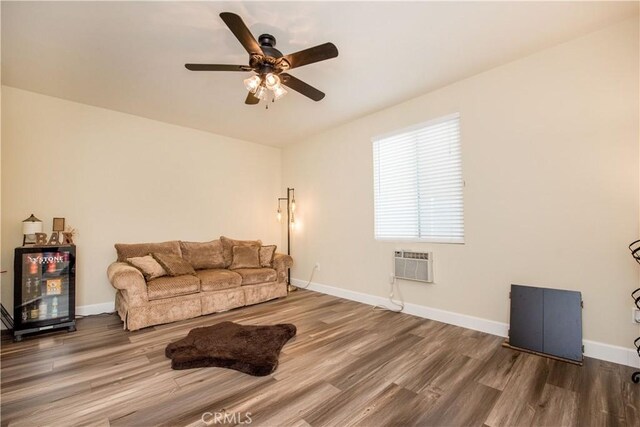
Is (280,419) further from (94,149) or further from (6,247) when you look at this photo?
(94,149)

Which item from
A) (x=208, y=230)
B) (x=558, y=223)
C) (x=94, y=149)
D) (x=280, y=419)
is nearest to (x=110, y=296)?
(x=208, y=230)

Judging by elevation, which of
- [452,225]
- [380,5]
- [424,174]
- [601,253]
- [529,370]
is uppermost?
[380,5]

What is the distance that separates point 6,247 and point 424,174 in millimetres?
5091

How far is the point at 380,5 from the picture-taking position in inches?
81.1

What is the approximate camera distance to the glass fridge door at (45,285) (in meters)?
2.97

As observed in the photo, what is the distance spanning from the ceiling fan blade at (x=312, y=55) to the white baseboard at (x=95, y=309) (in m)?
3.98

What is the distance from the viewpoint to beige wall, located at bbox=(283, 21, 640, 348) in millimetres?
2283

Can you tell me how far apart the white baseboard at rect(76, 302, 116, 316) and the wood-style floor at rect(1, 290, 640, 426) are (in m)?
0.68

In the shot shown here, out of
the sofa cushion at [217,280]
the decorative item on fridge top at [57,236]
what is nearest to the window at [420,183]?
the sofa cushion at [217,280]

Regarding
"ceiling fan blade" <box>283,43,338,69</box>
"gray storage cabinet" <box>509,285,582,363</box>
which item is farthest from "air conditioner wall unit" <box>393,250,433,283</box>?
"ceiling fan blade" <box>283,43,338,69</box>

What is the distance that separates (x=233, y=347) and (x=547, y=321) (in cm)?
290

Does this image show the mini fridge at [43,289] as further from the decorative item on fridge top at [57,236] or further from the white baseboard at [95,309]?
the white baseboard at [95,309]

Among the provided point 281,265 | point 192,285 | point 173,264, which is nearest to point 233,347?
point 192,285

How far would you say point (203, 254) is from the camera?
14.3ft
